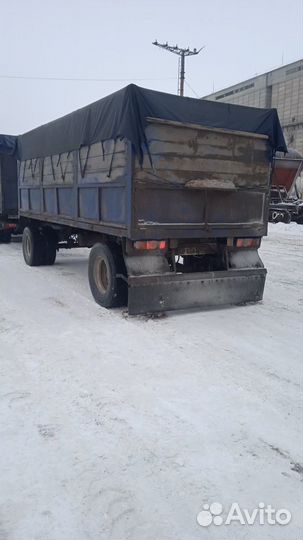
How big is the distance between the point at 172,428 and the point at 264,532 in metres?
1.00

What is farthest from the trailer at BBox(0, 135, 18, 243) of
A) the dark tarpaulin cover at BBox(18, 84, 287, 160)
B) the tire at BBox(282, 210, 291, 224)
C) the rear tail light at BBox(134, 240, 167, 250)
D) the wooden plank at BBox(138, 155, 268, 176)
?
the tire at BBox(282, 210, 291, 224)

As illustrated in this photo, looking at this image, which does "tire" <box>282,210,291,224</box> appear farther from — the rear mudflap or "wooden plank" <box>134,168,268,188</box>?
the rear mudflap

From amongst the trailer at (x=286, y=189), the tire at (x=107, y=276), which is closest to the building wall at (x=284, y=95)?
the trailer at (x=286, y=189)

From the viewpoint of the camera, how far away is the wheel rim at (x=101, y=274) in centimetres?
638

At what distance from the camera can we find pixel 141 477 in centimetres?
257

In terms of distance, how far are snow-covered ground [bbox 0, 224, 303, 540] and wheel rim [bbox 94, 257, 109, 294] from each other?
2.24 ft

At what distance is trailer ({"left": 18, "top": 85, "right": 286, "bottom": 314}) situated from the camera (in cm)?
532

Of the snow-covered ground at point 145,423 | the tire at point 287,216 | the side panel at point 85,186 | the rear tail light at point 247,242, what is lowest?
the snow-covered ground at point 145,423

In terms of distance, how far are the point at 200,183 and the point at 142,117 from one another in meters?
1.10

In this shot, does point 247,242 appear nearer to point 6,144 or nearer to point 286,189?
point 6,144

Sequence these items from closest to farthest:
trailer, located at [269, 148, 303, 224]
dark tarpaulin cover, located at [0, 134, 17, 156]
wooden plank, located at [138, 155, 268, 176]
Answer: wooden plank, located at [138, 155, 268, 176]
dark tarpaulin cover, located at [0, 134, 17, 156]
trailer, located at [269, 148, 303, 224]

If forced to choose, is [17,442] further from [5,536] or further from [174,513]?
[174,513]

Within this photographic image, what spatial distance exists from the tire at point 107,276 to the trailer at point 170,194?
15mm

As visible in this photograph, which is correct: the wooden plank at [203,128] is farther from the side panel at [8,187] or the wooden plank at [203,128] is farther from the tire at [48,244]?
the side panel at [8,187]
